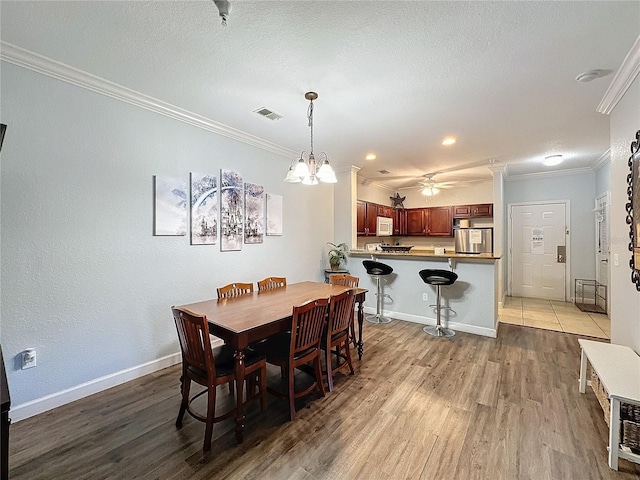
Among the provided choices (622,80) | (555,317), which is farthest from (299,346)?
(555,317)

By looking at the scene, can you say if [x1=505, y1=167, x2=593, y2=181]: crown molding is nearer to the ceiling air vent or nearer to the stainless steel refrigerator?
the stainless steel refrigerator

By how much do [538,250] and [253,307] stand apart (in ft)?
20.5

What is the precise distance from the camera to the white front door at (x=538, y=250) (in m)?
5.73

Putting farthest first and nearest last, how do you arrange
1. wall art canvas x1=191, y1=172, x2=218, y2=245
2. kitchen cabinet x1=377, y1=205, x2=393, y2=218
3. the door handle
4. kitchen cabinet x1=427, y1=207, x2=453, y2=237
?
kitchen cabinet x1=427, y1=207, x2=453, y2=237 → kitchen cabinet x1=377, y1=205, x2=393, y2=218 → the door handle → wall art canvas x1=191, y1=172, x2=218, y2=245

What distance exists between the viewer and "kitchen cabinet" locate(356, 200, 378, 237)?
5910 millimetres

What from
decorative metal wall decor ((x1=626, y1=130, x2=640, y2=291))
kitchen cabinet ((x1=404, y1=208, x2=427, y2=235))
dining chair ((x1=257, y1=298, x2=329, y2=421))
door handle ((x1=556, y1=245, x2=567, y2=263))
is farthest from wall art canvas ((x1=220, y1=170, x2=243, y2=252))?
door handle ((x1=556, y1=245, x2=567, y2=263))

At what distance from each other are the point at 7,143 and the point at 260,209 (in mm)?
2387

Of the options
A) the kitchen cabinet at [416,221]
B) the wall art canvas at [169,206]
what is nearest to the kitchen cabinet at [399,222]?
the kitchen cabinet at [416,221]

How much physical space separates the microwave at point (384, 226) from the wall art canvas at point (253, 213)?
11.3 feet

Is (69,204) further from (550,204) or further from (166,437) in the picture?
(550,204)

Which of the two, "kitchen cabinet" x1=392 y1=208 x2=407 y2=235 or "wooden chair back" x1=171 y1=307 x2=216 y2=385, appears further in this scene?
"kitchen cabinet" x1=392 y1=208 x2=407 y2=235

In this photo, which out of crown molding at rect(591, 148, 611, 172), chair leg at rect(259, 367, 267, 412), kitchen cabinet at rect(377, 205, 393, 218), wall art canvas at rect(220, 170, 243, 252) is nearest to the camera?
chair leg at rect(259, 367, 267, 412)

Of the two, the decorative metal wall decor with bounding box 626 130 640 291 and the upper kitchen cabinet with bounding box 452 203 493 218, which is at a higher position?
the upper kitchen cabinet with bounding box 452 203 493 218

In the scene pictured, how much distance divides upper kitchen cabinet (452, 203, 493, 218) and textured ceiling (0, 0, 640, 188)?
312 cm
